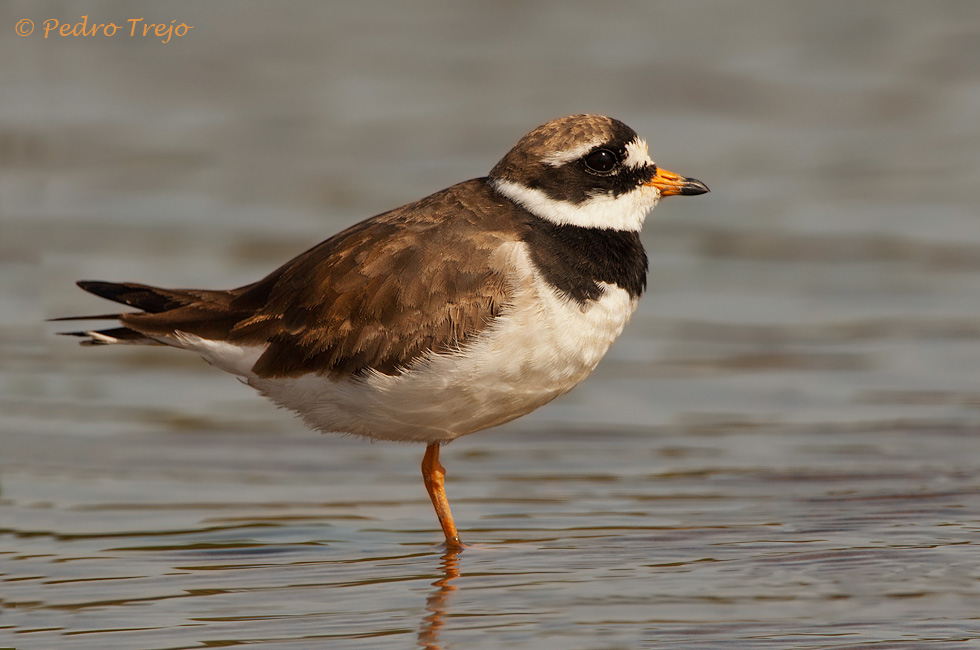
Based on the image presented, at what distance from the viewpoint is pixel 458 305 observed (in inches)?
312

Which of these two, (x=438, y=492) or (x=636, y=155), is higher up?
(x=636, y=155)

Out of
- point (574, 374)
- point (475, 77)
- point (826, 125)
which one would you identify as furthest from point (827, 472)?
point (475, 77)

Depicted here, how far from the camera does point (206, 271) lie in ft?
45.8

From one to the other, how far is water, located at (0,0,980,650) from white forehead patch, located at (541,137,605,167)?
2117mm

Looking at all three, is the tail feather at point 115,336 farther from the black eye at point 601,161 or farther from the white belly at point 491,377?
the black eye at point 601,161

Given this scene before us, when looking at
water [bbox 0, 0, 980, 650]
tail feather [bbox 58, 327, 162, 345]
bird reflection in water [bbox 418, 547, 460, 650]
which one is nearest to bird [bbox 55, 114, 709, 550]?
tail feather [bbox 58, 327, 162, 345]

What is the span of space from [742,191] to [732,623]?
10.6 meters

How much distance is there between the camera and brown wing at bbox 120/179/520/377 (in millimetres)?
7949

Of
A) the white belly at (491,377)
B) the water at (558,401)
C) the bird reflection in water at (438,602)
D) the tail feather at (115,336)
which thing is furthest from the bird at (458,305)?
the water at (558,401)

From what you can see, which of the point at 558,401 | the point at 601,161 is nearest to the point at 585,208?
the point at 601,161

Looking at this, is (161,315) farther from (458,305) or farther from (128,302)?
(458,305)

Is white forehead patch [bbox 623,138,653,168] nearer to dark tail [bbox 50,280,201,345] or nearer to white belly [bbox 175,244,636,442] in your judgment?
white belly [bbox 175,244,636,442]

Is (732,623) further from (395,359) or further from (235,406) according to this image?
(235,406)

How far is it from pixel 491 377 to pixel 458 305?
431mm
